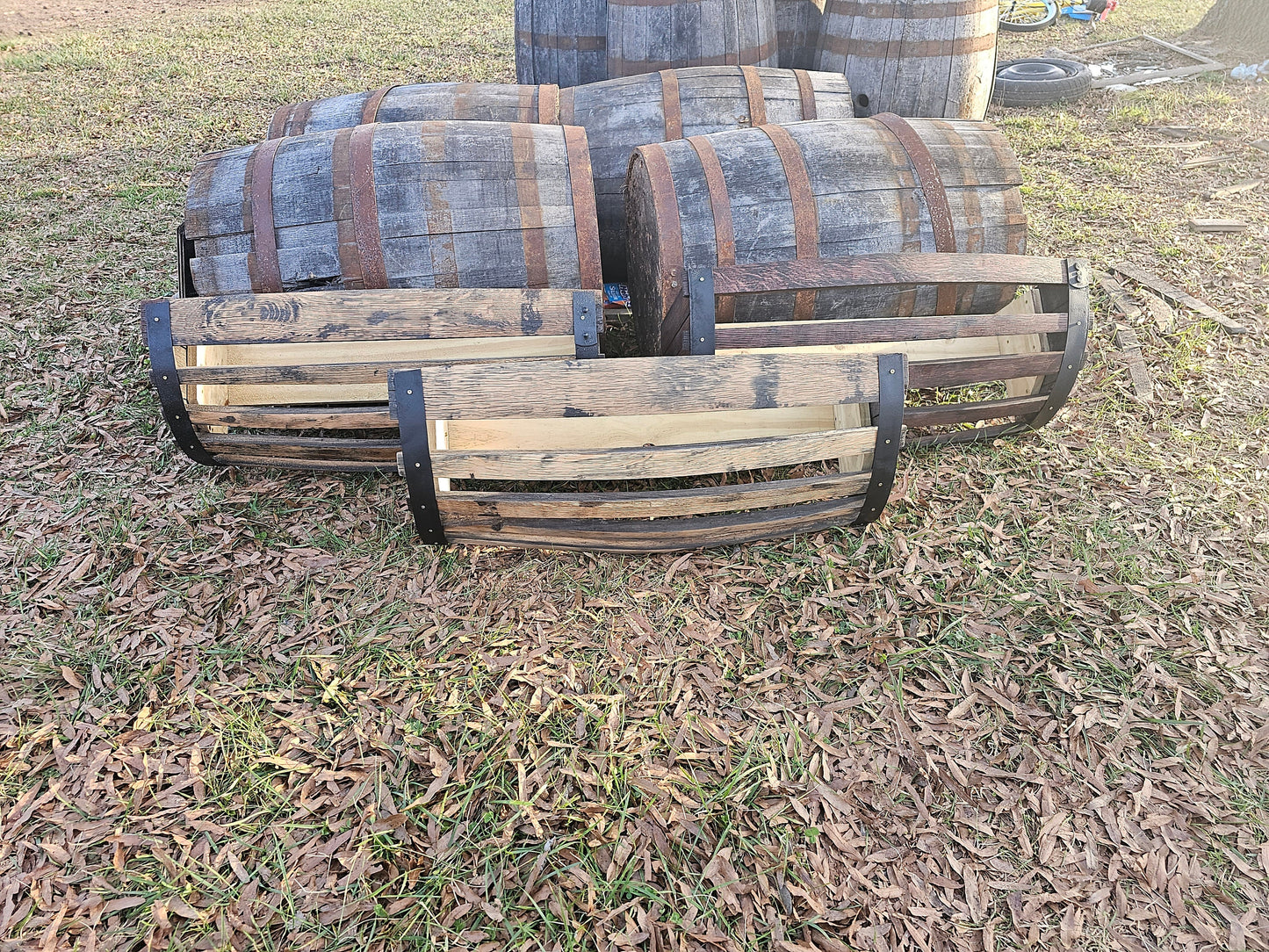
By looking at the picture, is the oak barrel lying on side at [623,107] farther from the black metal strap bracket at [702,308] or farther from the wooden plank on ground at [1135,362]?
the wooden plank on ground at [1135,362]

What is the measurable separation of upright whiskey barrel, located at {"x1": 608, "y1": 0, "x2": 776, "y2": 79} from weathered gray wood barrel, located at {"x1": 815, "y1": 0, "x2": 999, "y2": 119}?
51 centimetres

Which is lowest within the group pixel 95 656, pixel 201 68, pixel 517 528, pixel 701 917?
pixel 701 917

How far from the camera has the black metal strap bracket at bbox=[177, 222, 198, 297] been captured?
380 cm

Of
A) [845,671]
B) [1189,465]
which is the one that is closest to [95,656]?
[845,671]

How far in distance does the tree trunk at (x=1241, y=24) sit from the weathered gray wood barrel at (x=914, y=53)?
6388mm

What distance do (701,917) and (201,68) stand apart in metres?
9.48

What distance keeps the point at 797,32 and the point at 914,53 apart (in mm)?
848

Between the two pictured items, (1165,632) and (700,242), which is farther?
(700,242)

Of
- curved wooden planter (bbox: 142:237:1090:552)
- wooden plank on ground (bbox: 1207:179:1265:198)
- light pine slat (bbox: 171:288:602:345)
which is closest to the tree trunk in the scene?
wooden plank on ground (bbox: 1207:179:1265:198)

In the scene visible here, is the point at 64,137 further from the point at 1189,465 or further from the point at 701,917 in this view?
the point at 1189,465

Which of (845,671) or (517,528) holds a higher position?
(517,528)

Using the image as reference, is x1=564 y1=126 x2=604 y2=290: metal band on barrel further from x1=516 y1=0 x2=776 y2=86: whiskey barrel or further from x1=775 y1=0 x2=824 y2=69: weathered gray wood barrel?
x1=775 y1=0 x2=824 y2=69: weathered gray wood barrel

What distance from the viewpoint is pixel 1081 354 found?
361 centimetres

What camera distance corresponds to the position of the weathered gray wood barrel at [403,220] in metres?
3.57
